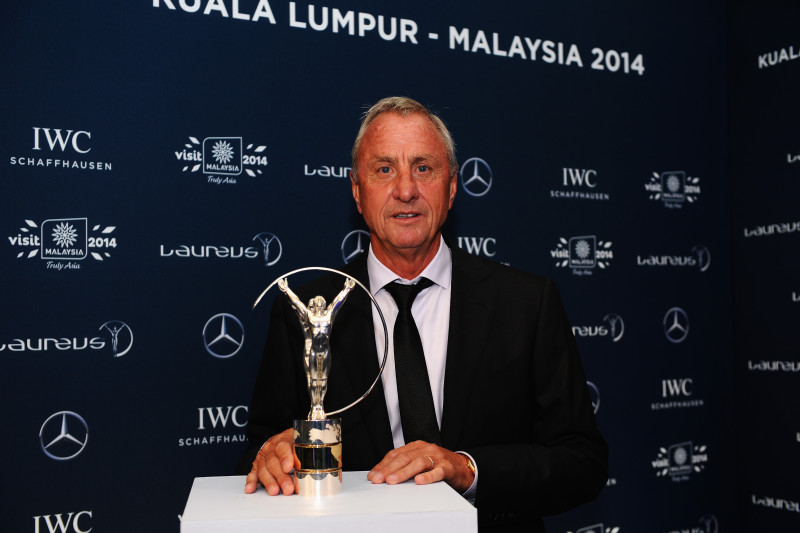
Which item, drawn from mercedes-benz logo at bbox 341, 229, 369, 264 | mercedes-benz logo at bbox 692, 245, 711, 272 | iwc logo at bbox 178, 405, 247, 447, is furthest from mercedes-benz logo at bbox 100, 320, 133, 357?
mercedes-benz logo at bbox 692, 245, 711, 272

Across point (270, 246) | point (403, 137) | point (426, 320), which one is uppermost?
point (403, 137)

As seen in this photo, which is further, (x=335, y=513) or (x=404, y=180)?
(x=404, y=180)

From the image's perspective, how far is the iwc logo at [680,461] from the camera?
9.96 ft

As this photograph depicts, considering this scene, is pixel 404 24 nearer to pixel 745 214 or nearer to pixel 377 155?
pixel 377 155

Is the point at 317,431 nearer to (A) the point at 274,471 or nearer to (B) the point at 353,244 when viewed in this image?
(A) the point at 274,471

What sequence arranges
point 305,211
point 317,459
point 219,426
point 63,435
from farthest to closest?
point 305,211
point 219,426
point 63,435
point 317,459

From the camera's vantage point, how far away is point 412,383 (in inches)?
65.3

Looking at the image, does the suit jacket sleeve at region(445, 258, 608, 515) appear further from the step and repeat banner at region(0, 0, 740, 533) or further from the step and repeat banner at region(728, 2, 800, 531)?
the step and repeat banner at region(728, 2, 800, 531)

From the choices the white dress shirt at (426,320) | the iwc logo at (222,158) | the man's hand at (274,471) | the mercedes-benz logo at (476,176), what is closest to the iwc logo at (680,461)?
the mercedes-benz logo at (476,176)

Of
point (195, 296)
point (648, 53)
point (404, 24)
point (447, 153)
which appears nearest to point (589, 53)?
point (648, 53)

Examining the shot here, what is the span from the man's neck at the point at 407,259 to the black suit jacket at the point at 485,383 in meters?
0.08

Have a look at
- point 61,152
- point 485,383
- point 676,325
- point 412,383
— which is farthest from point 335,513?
point 676,325

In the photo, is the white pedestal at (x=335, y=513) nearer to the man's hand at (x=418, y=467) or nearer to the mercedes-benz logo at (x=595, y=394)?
the man's hand at (x=418, y=467)

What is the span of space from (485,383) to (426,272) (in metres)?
0.31
